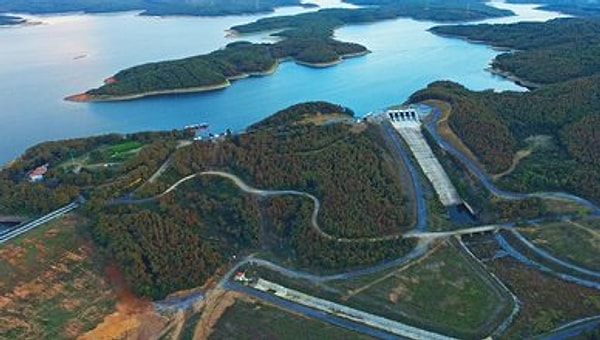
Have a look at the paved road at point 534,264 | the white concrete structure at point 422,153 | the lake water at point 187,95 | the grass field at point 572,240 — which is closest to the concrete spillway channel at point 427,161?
the white concrete structure at point 422,153

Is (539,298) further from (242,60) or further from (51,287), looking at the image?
(242,60)

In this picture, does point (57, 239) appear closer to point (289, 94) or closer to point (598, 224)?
point (598, 224)

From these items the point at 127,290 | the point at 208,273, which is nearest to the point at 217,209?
the point at 208,273

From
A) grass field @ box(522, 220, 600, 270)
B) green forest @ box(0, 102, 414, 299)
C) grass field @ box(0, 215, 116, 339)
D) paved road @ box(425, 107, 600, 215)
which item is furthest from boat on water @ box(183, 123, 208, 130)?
grass field @ box(522, 220, 600, 270)

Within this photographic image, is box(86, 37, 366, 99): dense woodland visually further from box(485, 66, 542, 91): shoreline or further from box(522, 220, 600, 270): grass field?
box(522, 220, 600, 270): grass field

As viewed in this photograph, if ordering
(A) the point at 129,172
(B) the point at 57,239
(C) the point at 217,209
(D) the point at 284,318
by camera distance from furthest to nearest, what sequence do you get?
(A) the point at 129,172 < (C) the point at 217,209 < (B) the point at 57,239 < (D) the point at 284,318
